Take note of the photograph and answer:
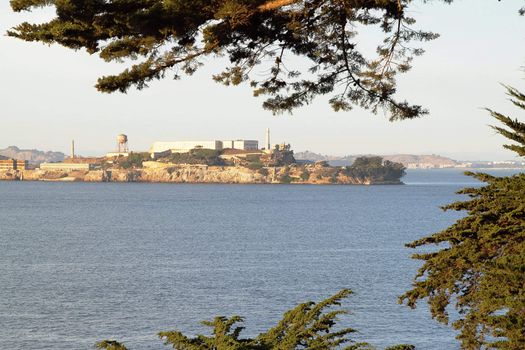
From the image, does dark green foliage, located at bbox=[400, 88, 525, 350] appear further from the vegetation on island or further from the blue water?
the blue water

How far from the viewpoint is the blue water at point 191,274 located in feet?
114

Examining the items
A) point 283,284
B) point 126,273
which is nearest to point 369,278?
point 283,284

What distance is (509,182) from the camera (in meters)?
13.9

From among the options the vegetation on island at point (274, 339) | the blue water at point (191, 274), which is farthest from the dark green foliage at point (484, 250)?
the blue water at point (191, 274)

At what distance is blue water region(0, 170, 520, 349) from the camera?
1367 inches

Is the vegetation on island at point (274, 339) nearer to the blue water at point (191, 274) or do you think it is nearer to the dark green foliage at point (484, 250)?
the dark green foliage at point (484, 250)

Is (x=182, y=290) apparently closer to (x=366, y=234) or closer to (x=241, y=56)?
(x=241, y=56)

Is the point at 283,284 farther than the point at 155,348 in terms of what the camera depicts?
Yes

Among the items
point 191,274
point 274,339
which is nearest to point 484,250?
point 274,339

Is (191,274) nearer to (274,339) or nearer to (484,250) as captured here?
(484,250)

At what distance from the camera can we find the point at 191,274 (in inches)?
1987

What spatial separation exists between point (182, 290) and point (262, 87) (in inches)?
1256

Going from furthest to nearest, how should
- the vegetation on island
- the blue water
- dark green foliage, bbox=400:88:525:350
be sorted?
the blue water, dark green foliage, bbox=400:88:525:350, the vegetation on island

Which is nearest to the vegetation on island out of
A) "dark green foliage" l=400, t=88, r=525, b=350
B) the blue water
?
"dark green foliage" l=400, t=88, r=525, b=350
